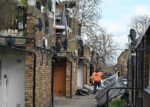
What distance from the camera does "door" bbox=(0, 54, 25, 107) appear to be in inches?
728

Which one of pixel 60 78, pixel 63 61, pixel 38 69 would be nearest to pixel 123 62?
pixel 60 78

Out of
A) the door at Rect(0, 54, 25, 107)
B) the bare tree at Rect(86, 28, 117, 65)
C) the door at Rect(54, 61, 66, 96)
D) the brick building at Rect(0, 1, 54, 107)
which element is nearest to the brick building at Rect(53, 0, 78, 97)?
the door at Rect(54, 61, 66, 96)

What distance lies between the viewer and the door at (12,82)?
1850cm

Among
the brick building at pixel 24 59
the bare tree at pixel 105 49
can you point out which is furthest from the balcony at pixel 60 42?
the bare tree at pixel 105 49

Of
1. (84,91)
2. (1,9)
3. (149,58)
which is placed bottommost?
(84,91)

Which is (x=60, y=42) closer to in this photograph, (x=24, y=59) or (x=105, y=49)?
(x=24, y=59)

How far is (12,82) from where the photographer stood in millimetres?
18562

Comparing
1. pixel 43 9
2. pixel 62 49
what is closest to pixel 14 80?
pixel 43 9

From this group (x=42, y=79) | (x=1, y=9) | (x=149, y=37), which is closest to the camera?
(x=1, y=9)

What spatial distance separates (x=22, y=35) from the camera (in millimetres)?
17938

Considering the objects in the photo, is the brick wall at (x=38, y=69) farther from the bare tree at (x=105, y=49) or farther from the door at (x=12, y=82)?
the bare tree at (x=105, y=49)

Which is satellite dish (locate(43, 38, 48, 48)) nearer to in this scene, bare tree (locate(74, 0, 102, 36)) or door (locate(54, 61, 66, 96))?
door (locate(54, 61, 66, 96))

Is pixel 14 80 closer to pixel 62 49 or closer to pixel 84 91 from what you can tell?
pixel 62 49

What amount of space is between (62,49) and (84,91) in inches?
309
